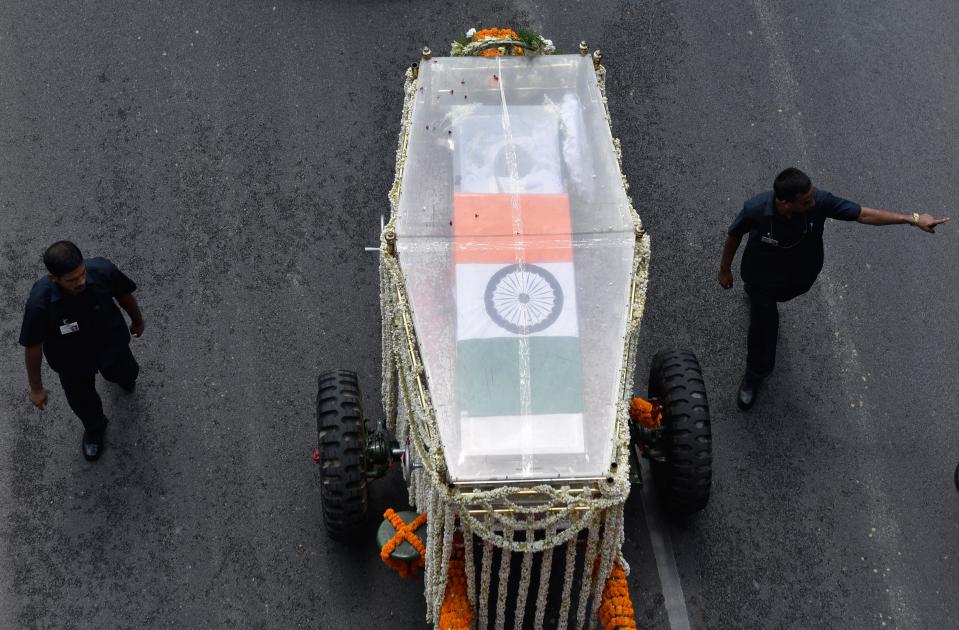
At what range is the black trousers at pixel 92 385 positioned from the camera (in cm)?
618

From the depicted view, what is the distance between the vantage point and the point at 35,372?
593 cm

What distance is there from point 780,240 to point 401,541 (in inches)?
99.3

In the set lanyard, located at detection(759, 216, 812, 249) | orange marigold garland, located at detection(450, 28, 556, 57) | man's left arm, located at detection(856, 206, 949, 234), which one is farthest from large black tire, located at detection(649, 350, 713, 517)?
orange marigold garland, located at detection(450, 28, 556, 57)

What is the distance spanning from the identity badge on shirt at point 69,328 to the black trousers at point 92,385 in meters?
0.32

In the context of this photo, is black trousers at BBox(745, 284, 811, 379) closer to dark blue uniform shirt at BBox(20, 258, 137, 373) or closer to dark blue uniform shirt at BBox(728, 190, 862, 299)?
dark blue uniform shirt at BBox(728, 190, 862, 299)

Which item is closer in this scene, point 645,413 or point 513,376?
point 513,376

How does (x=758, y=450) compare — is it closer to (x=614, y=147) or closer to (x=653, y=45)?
(x=614, y=147)

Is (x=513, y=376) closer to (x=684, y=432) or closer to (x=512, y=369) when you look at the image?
(x=512, y=369)

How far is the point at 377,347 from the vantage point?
6980 millimetres

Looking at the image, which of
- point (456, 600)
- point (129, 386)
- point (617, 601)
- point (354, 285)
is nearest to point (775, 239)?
point (617, 601)

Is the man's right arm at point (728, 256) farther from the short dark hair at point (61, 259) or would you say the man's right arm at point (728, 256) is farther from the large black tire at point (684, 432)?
the short dark hair at point (61, 259)

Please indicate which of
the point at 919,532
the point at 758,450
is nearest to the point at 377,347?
the point at 758,450

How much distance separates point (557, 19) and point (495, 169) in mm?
2959

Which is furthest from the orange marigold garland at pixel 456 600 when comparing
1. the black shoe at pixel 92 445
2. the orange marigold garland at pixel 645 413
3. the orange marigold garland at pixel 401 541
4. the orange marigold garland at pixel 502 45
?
the orange marigold garland at pixel 502 45
